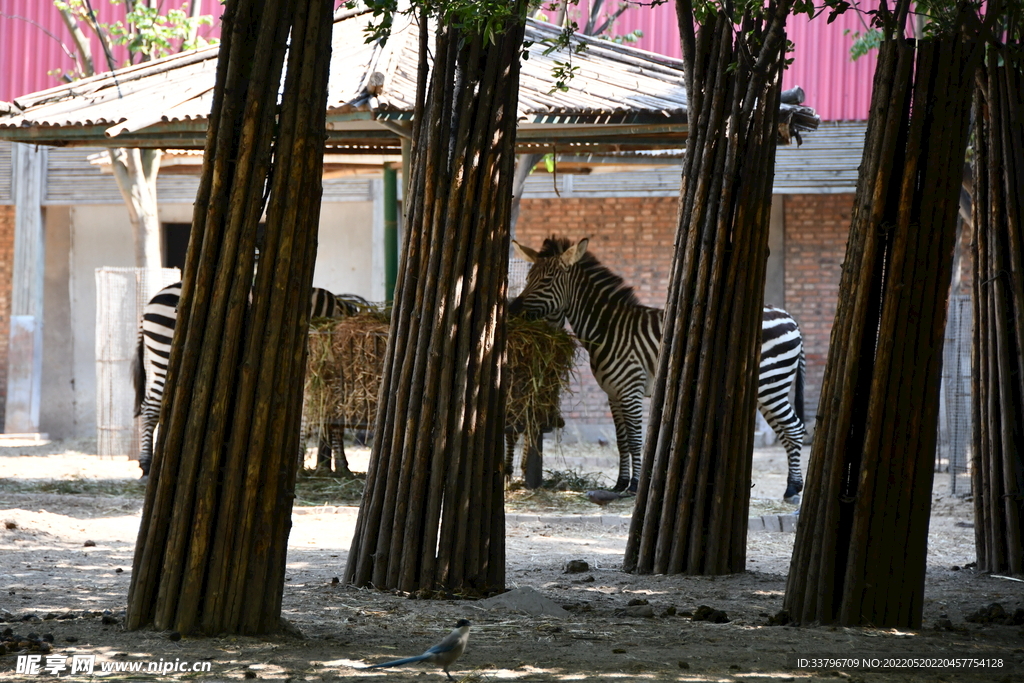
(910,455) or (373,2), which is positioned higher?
(373,2)

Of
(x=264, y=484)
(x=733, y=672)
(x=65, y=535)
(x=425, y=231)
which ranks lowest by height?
(x=65, y=535)

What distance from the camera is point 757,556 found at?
6.40 meters

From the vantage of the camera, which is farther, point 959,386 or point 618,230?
point 618,230

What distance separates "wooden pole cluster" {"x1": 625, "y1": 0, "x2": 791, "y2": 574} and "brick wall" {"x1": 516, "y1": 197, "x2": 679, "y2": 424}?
9.74 meters

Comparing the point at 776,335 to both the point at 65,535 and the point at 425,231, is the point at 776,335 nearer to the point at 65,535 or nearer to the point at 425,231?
the point at 425,231

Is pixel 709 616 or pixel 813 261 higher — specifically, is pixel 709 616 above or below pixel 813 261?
below

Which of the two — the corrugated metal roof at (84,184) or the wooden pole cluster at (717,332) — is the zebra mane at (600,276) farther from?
the corrugated metal roof at (84,184)

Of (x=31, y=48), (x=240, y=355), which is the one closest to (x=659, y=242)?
(x=31, y=48)

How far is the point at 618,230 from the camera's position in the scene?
15125mm

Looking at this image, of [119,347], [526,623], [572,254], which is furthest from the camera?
[119,347]

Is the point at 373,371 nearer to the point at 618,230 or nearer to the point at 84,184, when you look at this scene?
the point at 618,230

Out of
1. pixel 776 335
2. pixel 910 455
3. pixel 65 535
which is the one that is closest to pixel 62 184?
pixel 65 535

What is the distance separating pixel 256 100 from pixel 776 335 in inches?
279

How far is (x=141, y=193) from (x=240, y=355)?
9.76 meters
